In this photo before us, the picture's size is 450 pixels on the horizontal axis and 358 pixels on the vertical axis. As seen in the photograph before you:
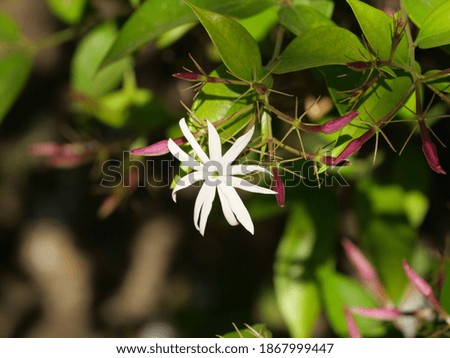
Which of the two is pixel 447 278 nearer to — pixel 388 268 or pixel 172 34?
pixel 388 268

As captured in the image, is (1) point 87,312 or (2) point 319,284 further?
(1) point 87,312

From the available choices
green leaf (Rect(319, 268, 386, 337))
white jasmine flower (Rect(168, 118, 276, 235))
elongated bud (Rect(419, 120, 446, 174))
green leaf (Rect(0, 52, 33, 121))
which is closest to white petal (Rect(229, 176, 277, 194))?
white jasmine flower (Rect(168, 118, 276, 235))

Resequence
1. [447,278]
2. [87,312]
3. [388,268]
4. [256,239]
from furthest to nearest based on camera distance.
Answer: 1. [87,312]
2. [256,239]
3. [388,268]
4. [447,278]

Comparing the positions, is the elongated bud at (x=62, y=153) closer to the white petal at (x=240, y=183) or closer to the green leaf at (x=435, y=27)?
the white petal at (x=240, y=183)

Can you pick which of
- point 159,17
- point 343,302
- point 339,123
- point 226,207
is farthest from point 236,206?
point 343,302

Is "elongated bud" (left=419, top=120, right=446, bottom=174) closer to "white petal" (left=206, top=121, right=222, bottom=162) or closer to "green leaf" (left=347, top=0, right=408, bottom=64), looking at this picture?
"green leaf" (left=347, top=0, right=408, bottom=64)

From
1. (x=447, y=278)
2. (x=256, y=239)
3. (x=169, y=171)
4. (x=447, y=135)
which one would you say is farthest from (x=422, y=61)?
(x=256, y=239)

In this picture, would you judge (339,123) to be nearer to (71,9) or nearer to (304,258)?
(304,258)
